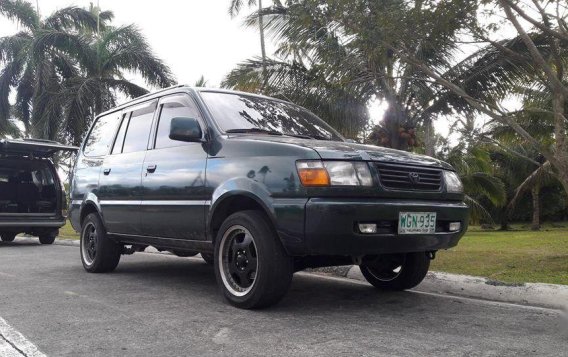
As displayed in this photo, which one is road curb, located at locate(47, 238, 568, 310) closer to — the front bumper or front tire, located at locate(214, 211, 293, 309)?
the front bumper

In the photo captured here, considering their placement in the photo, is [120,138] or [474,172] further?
[474,172]

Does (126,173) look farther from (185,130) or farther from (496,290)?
(496,290)

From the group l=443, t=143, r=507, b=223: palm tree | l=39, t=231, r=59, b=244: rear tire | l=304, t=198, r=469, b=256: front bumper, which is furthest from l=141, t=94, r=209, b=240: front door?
l=443, t=143, r=507, b=223: palm tree

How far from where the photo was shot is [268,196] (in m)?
4.02

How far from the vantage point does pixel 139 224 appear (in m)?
5.42

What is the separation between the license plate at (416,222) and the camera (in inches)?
160

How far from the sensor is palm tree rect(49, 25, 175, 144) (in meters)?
18.7

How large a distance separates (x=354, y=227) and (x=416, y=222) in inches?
22.7

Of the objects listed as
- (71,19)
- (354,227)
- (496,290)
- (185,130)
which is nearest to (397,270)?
(496,290)

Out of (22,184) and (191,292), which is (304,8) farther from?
(22,184)

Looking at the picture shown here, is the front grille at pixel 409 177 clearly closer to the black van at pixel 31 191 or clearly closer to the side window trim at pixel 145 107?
the side window trim at pixel 145 107

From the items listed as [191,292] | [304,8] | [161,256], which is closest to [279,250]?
[191,292]

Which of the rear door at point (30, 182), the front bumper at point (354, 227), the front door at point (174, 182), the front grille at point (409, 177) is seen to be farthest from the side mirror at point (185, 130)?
the rear door at point (30, 182)

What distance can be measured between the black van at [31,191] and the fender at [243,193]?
721 cm
